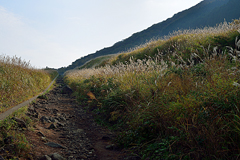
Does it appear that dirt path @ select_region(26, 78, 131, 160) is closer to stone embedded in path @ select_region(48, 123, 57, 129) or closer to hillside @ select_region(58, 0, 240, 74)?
stone embedded in path @ select_region(48, 123, 57, 129)

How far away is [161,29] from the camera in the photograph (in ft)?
243

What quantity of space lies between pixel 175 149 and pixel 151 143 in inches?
25.0

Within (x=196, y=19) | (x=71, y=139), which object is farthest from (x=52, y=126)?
(x=196, y=19)

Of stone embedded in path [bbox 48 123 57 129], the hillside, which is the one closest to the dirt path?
stone embedded in path [bbox 48 123 57 129]

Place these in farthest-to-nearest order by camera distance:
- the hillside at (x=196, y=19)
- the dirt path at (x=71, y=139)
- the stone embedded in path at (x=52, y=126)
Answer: the hillside at (x=196, y=19), the stone embedded in path at (x=52, y=126), the dirt path at (x=71, y=139)

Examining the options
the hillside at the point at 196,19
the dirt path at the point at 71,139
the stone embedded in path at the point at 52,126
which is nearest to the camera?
the dirt path at the point at 71,139

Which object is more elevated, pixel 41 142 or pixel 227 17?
pixel 41 142

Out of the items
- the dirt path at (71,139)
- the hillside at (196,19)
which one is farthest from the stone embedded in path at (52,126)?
the hillside at (196,19)

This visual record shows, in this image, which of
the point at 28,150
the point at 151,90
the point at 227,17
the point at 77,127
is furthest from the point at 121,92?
the point at 227,17

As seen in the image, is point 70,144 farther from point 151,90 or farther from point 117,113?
point 151,90

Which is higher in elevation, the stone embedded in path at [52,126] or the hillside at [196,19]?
the stone embedded in path at [52,126]

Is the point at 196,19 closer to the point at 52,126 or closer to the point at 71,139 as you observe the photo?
the point at 52,126

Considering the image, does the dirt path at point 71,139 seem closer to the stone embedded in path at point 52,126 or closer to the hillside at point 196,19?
the stone embedded in path at point 52,126

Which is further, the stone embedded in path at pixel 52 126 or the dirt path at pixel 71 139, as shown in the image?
the stone embedded in path at pixel 52 126
